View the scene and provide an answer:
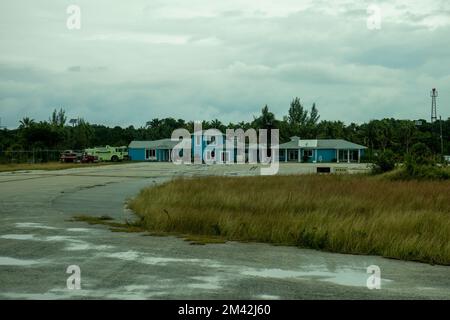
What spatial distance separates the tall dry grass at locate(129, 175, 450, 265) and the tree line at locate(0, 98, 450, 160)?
46992mm

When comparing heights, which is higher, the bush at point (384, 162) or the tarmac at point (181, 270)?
the bush at point (384, 162)

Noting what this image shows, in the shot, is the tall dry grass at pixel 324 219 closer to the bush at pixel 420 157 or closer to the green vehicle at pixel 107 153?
the bush at pixel 420 157

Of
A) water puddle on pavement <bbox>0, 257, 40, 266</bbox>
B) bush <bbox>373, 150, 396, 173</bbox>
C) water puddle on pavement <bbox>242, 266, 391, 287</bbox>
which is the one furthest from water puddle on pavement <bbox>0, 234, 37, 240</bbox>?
bush <bbox>373, 150, 396, 173</bbox>

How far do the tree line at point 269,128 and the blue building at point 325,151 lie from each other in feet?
12.8

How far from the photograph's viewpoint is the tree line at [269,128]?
274 ft

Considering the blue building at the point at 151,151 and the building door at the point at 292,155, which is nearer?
the building door at the point at 292,155

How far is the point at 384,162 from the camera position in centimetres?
3506

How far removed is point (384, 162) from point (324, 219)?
75.0ft

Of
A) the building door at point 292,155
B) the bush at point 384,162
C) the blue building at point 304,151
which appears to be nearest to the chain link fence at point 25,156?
the blue building at point 304,151

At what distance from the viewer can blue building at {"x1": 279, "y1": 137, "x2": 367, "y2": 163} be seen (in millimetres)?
89875

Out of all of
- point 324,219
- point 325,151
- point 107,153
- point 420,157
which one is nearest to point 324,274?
point 324,219
